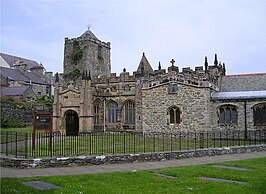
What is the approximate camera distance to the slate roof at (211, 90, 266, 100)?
1075 inches

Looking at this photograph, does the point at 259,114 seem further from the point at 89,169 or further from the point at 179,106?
the point at 89,169

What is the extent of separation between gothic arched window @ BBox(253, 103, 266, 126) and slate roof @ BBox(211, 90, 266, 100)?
0.83 m

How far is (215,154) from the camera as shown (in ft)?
61.6

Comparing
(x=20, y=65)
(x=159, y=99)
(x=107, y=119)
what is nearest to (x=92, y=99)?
(x=107, y=119)

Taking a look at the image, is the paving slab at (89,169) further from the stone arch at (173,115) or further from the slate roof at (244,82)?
the slate roof at (244,82)

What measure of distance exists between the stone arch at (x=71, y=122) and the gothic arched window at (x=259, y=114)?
19.0m

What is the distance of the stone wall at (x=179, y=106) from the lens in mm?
28484

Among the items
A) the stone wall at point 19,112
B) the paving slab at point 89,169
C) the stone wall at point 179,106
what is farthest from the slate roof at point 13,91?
the paving slab at point 89,169

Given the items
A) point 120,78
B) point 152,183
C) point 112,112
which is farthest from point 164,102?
point 152,183

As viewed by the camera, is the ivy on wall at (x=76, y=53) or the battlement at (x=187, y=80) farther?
the ivy on wall at (x=76, y=53)

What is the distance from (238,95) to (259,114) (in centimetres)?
263

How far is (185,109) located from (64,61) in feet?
100

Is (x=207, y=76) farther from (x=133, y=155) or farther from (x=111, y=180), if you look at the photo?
(x=111, y=180)

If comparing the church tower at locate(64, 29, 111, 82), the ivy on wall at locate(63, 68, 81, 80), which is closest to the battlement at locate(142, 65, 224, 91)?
the church tower at locate(64, 29, 111, 82)
